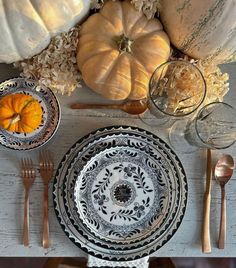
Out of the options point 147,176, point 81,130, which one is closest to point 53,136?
point 81,130

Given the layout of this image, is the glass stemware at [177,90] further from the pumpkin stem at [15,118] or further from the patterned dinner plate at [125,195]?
the pumpkin stem at [15,118]

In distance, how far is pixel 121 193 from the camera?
3.54 feet

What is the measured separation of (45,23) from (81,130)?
0.81ft

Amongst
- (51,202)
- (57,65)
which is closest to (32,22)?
(57,65)

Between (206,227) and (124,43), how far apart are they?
42 cm

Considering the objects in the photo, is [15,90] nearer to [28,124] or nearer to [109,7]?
[28,124]

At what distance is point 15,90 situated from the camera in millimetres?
1060

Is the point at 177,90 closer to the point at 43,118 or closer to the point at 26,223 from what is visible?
the point at 43,118

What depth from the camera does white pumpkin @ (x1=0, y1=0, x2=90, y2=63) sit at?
907 millimetres

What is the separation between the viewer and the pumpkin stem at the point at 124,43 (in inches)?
37.6

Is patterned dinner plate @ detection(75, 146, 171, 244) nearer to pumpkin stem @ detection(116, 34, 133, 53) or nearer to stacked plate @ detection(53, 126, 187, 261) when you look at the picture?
stacked plate @ detection(53, 126, 187, 261)

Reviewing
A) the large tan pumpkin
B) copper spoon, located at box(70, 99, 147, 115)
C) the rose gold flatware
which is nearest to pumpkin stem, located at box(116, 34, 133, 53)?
the large tan pumpkin

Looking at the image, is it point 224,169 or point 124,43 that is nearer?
point 124,43

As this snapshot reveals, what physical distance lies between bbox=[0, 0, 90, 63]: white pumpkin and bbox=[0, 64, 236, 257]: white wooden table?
4.7 inches
